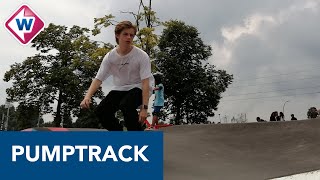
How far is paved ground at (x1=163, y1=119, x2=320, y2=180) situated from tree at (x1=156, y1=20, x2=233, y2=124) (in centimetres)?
2601

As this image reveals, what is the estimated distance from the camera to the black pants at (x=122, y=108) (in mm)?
4055

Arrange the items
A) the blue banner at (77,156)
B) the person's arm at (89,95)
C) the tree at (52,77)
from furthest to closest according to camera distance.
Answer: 1. the tree at (52,77)
2. the person's arm at (89,95)
3. the blue banner at (77,156)

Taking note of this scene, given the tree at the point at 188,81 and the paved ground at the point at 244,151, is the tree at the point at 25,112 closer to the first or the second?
the tree at the point at 188,81

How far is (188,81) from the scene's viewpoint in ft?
117

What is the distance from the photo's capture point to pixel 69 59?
32906 millimetres

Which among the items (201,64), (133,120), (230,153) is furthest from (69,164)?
(201,64)

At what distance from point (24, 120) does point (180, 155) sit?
2978 centimetres

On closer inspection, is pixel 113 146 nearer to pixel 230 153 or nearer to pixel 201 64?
pixel 230 153

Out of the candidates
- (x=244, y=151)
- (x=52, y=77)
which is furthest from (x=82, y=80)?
(x=244, y=151)

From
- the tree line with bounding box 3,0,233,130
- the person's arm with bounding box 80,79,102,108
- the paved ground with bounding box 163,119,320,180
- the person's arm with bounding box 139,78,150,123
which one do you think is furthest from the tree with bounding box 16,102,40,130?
the person's arm with bounding box 139,78,150,123

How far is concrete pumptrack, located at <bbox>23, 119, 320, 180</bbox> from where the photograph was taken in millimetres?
4613

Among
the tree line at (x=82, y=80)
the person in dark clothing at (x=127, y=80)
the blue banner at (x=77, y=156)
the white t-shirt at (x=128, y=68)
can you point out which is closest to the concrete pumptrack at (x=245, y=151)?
the person in dark clothing at (x=127, y=80)

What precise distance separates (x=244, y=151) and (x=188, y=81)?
2944 cm

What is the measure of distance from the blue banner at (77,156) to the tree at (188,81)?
103 ft
